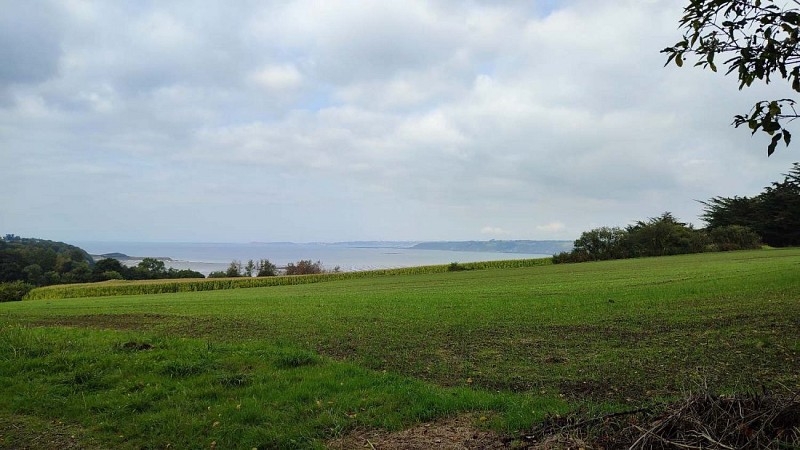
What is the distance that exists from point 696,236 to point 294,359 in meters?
70.2

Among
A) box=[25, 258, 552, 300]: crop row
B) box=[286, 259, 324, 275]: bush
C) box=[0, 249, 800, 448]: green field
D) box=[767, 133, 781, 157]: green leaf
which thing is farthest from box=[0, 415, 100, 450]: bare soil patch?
box=[286, 259, 324, 275]: bush

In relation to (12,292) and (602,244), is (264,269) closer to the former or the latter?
(12,292)

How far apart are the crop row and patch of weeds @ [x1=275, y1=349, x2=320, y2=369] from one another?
48.0m

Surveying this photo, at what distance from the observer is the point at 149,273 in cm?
8588

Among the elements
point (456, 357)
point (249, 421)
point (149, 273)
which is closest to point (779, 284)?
point (456, 357)

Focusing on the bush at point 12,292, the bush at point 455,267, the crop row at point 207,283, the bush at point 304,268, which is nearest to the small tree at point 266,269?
the bush at point 304,268

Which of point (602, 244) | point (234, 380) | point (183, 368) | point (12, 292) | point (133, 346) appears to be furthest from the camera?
point (602, 244)

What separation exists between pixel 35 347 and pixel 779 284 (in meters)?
22.2

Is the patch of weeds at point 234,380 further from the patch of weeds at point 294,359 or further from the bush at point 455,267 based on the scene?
the bush at point 455,267

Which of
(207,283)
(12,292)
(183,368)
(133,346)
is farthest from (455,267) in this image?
(183,368)

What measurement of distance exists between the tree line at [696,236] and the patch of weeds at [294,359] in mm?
64938

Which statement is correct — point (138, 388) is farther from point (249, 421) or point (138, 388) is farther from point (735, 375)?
point (735, 375)

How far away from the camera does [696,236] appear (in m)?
64.9

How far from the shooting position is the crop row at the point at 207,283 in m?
49.7
